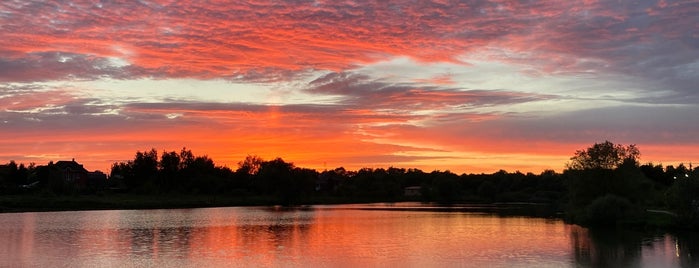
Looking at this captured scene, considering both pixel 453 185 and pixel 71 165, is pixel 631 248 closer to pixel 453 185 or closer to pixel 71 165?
pixel 453 185

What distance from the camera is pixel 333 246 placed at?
149 feet

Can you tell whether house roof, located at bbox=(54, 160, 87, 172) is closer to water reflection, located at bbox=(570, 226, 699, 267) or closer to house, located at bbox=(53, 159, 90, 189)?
house, located at bbox=(53, 159, 90, 189)

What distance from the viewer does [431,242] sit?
48.2 metres

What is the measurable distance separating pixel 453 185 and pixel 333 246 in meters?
144

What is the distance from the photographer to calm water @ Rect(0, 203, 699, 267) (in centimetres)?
3650

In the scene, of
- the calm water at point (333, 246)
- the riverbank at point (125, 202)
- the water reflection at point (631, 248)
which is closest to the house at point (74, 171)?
the riverbank at point (125, 202)

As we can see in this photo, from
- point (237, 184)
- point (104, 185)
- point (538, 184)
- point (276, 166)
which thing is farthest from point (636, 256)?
point (104, 185)

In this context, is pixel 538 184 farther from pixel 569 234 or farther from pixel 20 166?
pixel 20 166

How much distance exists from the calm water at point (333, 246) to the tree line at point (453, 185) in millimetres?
6842

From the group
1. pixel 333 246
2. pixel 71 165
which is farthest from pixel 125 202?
pixel 333 246

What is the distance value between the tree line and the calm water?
684cm

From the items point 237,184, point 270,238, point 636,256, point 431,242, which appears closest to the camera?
point 636,256

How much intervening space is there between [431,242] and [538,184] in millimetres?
135395

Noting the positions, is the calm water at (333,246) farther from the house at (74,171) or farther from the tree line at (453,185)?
the house at (74,171)
